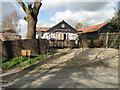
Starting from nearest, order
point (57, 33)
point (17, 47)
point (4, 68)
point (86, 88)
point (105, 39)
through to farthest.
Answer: point (86, 88) < point (4, 68) < point (17, 47) < point (105, 39) < point (57, 33)

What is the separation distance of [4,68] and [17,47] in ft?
6.54

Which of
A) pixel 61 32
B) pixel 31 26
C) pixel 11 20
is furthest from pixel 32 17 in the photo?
pixel 11 20

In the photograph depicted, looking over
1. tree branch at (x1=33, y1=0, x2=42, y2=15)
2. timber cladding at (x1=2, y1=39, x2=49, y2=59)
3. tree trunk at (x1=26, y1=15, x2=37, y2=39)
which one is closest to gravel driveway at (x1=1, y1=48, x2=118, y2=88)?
timber cladding at (x1=2, y1=39, x2=49, y2=59)

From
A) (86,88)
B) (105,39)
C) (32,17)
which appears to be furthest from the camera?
(105,39)

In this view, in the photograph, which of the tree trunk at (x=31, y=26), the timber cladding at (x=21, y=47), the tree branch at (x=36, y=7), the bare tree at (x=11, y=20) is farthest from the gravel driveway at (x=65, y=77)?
the bare tree at (x=11, y=20)

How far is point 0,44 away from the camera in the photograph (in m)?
5.91

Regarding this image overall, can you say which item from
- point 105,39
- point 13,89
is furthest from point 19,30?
point 13,89

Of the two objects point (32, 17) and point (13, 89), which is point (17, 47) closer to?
point (32, 17)

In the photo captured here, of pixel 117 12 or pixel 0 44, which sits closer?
pixel 0 44

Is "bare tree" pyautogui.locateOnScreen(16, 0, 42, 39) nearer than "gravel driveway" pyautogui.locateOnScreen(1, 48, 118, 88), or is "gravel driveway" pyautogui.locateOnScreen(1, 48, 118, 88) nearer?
"gravel driveway" pyautogui.locateOnScreen(1, 48, 118, 88)

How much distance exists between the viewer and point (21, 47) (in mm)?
6582

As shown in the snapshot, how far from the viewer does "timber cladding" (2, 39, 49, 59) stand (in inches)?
238

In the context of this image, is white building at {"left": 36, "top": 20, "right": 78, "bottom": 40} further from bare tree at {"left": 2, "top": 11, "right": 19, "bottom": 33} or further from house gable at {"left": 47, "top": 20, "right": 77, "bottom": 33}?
bare tree at {"left": 2, "top": 11, "right": 19, "bottom": 33}

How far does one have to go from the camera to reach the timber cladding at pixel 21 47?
6.04 metres
